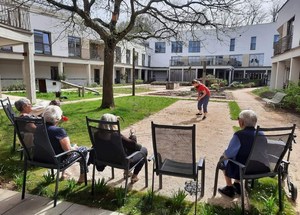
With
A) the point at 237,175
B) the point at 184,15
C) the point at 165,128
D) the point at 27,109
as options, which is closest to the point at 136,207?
the point at 165,128

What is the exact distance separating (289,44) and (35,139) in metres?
16.6

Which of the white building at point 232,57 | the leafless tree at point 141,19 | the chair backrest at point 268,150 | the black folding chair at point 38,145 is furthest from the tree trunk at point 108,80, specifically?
the white building at point 232,57

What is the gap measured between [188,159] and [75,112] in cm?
736

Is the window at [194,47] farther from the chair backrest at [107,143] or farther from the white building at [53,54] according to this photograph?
the chair backrest at [107,143]

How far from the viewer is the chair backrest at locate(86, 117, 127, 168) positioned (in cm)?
278

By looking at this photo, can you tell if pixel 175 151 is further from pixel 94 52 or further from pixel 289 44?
pixel 94 52

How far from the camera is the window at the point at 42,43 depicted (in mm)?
22266

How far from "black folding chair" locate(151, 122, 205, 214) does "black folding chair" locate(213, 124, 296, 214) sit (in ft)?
1.70

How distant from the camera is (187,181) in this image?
141 inches

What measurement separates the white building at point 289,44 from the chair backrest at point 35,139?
13.6 metres

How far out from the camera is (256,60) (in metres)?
38.2

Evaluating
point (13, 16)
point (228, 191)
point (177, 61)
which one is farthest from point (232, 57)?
point (228, 191)

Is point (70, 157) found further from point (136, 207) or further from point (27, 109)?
point (27, 109)

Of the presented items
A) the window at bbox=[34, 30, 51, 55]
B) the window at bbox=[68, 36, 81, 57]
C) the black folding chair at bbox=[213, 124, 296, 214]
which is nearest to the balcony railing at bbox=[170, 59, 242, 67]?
the window at bbox=[68, 36, 81, 57]
